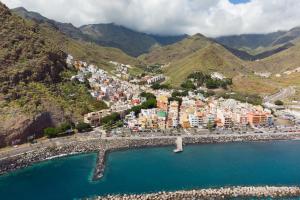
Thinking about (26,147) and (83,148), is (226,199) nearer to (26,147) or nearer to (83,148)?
(83,148)

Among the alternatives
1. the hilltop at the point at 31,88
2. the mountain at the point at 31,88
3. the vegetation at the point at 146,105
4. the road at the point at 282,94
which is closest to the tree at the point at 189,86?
the road at the point at 282,94

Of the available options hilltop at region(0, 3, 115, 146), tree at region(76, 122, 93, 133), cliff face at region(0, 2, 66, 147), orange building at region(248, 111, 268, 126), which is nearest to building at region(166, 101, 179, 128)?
orange building at region(248, 111, 268, 126)

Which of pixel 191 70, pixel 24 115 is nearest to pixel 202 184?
pixel 24 115

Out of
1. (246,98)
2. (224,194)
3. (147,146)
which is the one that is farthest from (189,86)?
(224,194)

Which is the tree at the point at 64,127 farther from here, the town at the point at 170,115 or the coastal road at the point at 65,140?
the town at the point at 170,115

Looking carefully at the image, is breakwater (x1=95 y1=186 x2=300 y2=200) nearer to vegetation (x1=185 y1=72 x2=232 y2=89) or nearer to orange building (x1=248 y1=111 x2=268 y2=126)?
orange building (x1=248 y1=111 x2=268 y2=126)

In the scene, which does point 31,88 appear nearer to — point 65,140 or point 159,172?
point 65,140
